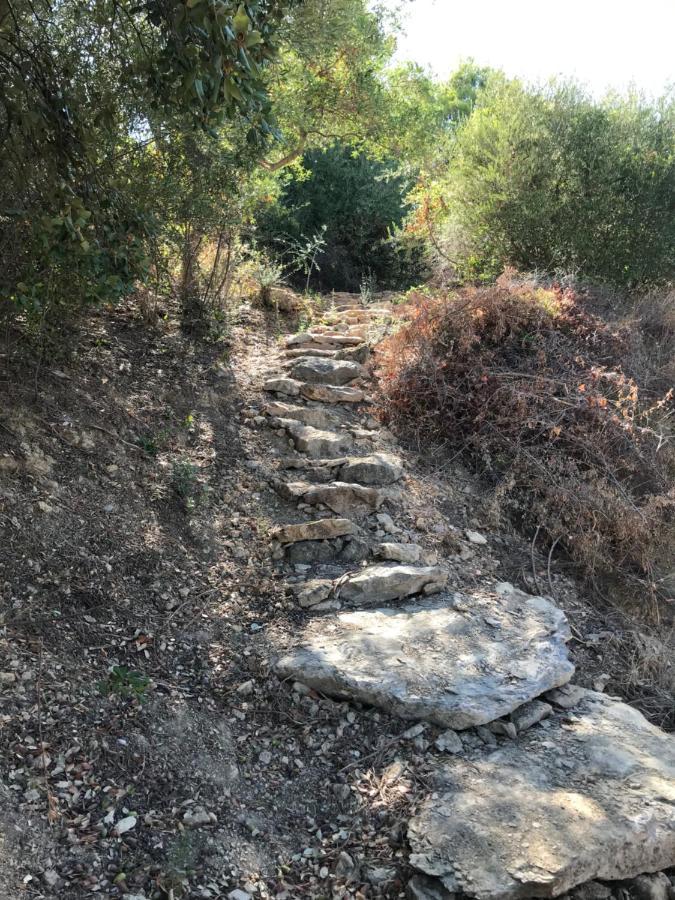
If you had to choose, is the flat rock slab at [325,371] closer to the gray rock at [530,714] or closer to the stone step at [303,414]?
the stone step at [303,414]

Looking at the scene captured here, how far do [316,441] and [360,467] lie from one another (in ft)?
1.65

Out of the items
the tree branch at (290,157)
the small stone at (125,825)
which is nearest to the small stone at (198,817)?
the small stone at (125,825)

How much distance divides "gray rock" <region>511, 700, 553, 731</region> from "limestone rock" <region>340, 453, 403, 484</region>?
2.07 metres

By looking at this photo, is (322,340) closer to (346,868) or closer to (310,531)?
(310,531)

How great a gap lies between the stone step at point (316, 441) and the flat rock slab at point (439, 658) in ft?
5.59

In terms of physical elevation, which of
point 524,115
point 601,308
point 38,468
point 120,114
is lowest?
point 38,468

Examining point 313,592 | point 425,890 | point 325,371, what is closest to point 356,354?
point 325,371

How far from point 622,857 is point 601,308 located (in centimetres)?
611

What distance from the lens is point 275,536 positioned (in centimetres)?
442

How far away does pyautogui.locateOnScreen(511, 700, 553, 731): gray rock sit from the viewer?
329 cm

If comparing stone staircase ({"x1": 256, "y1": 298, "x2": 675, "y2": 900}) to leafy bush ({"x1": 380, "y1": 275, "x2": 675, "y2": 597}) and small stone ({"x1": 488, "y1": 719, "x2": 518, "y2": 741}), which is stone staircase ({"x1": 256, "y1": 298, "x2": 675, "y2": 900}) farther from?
leafy bush ({"x1": 380, "y1": 275, "x2": 675, "y2": 597})

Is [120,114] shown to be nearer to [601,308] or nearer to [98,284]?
[98,284]

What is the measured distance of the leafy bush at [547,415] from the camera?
501 centimetres

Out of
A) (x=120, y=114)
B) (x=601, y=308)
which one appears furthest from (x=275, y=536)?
(x=601, y=308)
